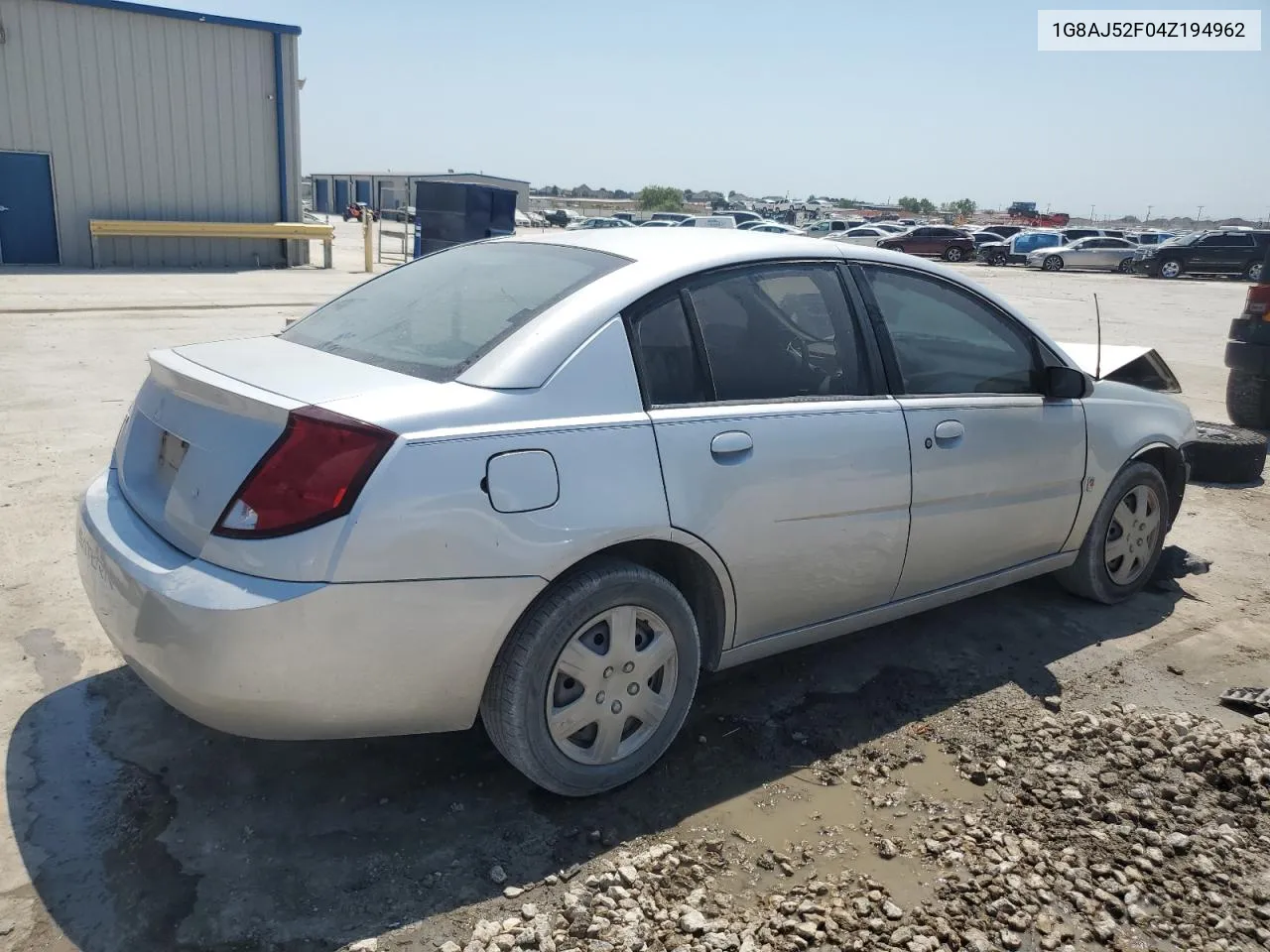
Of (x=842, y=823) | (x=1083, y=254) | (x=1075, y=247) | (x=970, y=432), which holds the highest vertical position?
(x=970, y=432)

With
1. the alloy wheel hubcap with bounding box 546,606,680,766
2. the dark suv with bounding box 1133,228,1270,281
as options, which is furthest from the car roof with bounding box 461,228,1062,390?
the dark suv with bounding box 1133,228,1270,281

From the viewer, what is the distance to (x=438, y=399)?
2.70 meters

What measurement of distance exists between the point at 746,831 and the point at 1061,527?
2.21 m

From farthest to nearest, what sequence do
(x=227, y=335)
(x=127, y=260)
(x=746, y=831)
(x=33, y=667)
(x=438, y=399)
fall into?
1. (x=127, y=260)
2. (x=227, y=335)
3. (x=33, y=667)
4. (x=746, y=831)
5. (x=438, y=399)

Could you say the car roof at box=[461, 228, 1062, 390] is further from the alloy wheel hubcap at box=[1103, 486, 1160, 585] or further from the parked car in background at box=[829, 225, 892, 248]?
the parked car in background at box=[829, 225, 892, 248]

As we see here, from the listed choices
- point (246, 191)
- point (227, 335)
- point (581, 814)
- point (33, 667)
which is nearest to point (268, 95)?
point (246, 191)

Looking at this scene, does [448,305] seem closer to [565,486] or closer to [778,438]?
[565,486]

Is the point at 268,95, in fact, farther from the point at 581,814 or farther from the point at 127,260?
the point at 581,814

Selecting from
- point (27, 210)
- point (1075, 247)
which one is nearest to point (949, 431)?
point (27, 210)

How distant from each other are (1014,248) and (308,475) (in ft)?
140

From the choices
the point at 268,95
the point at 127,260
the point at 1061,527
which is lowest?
the point at 127,260

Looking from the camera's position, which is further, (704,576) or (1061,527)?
(1061,527)

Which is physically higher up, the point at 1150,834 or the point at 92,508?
the point at 92,508

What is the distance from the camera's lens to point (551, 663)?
9.36ft
